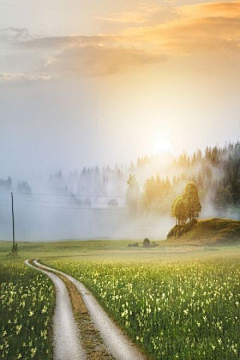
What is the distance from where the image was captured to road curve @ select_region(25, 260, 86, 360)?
14164 mm

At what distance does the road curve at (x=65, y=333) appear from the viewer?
14164 mm

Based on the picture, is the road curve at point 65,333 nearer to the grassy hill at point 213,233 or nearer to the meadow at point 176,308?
the meadow at point 176,308

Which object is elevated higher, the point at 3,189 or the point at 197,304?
the point at 3,189

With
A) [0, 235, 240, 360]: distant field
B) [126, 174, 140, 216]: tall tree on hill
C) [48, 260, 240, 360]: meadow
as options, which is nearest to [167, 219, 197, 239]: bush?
[126, 174, 140, 216]: tall tree on hill

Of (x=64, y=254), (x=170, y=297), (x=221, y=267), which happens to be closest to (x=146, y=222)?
(x=64, y=254)

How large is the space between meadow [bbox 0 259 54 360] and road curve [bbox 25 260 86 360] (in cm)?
→ 23

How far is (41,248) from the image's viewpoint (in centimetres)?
3803

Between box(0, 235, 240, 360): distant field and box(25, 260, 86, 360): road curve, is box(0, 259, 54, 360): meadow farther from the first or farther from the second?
box(25, 260, 86, 360): road curve

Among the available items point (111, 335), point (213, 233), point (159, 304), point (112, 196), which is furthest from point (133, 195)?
point (111, 335)

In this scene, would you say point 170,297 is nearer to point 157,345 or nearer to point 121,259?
point 157,345

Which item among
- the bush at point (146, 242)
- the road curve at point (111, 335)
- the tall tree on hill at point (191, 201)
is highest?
the tall tree on hill at point (191, 201)

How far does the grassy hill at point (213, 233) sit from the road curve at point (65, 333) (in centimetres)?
2149

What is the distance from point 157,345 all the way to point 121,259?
23795 millimetres

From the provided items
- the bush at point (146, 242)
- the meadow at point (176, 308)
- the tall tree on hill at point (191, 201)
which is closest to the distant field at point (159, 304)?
the meadow at point (176, 308)
